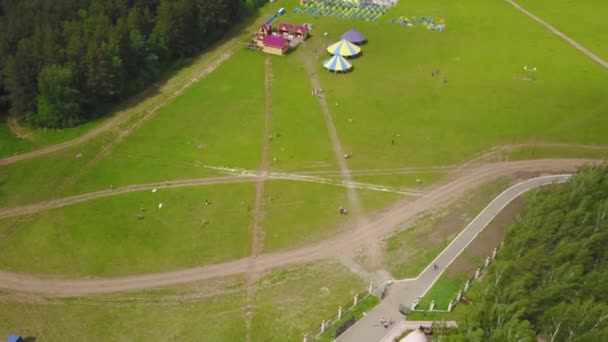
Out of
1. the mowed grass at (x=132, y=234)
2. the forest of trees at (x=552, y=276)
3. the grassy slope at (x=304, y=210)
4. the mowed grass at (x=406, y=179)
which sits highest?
the forest of trees at (x=552, y=276)

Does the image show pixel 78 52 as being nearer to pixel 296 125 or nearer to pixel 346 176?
pixel 296 125

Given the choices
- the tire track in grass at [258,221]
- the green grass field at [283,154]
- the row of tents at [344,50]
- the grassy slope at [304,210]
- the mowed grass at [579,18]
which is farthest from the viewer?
A: the mowed grass at [579,18]

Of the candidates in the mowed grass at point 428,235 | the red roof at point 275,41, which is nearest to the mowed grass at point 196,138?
the red roof at point 275,41

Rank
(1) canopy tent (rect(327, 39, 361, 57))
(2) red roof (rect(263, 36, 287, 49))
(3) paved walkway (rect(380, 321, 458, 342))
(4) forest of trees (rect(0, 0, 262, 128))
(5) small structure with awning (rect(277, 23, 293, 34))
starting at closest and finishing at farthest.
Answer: (3) paved walkway (rect(380, 321, 458, 342)) → (4) forest of trees (rect(0, 0, 262, 128)) → (1) canopy tent (rect(327, 39, 361, 57)) → (2) red roof (rect(263, 36, 287, 49)) → (5) small structure with awning (rect(277, 23, 293, 34))

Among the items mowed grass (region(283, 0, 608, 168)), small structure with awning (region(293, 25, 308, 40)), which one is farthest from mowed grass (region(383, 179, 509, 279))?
small structure with awning (region(293, 25, 308, 40))

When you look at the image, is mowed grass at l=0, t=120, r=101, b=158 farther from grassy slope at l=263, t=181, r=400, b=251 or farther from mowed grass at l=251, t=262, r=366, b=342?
mowed grass at l=251, t=262, r=366, b=342

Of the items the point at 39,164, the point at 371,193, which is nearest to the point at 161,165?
the point at 39,164

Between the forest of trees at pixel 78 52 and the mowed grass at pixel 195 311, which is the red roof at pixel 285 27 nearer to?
the forest of trees at pixel 78 52
